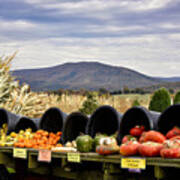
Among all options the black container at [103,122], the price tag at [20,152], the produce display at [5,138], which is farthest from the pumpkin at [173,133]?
the produce display at [5,138]

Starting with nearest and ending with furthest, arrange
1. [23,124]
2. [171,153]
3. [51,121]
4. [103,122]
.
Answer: [171,153]
[103,122]
[51,121]
[23,124]

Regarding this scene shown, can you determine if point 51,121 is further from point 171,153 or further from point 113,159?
point 171,153

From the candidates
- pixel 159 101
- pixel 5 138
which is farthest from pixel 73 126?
pixel 159 101

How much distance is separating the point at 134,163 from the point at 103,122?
6.86 ft

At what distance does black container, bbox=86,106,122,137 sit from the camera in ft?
21.1

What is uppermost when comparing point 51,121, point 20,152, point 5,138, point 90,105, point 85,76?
point 85,76

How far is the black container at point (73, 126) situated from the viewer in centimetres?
691

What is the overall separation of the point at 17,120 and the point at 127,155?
13.3ft

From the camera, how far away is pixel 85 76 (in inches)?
6693

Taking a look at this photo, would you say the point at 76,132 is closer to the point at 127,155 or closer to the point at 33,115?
the point at 127,155

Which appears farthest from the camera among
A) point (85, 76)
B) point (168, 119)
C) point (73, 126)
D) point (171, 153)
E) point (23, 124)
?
point (85, 76)

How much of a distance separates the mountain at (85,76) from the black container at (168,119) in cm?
13317

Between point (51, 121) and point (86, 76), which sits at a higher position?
point (86, 76)

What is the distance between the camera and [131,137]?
5.46 metres
